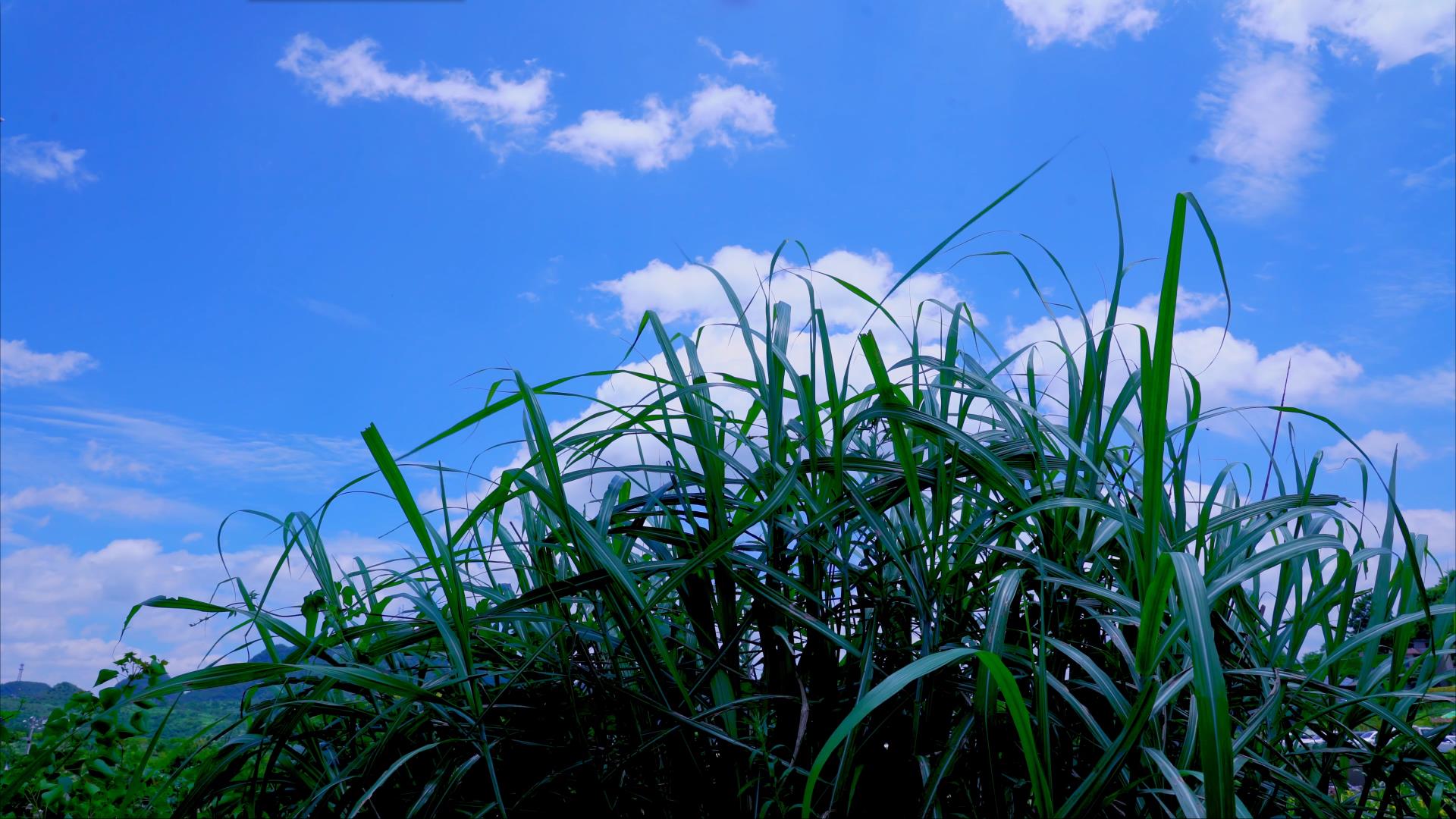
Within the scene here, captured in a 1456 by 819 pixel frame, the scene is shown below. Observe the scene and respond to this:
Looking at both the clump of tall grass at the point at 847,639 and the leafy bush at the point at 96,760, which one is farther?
the leafy bush at the point at 96,760

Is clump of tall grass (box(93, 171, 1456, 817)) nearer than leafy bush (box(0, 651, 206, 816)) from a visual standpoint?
Yes

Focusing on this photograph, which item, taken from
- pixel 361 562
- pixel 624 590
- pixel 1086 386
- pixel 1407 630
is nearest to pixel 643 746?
pixel 624 590

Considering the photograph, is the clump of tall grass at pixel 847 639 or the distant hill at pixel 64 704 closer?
the clump of tall grass at pixel 847 639

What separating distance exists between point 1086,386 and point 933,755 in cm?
44

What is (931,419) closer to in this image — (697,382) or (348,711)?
(697,382)

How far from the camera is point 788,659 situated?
3.40 feet

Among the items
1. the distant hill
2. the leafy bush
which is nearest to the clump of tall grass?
the distant hill

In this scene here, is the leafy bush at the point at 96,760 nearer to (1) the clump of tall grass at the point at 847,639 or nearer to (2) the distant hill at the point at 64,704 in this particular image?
(2) the distant hill at the point at 64,704

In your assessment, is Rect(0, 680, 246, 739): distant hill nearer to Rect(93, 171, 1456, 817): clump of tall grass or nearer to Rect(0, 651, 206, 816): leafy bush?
Rect(0, 651, 206, 816): leafy bush

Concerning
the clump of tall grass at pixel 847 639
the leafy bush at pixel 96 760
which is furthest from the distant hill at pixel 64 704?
the clump of tall grass at pixel 847 639

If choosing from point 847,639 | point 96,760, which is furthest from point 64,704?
point 847,639

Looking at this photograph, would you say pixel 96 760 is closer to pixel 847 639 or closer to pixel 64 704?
pixel 64 704

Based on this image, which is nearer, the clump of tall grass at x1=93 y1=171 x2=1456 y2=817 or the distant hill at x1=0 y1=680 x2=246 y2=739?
the clump of tall grass at x1=93 y1=171 x2=1456 y2=817

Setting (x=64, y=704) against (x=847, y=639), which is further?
(x=64, y=704)
